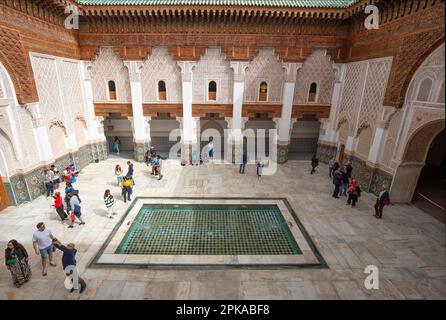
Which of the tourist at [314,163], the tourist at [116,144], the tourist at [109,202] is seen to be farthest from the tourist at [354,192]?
the tourist at [116,144]

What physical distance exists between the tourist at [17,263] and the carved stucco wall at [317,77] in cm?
1069

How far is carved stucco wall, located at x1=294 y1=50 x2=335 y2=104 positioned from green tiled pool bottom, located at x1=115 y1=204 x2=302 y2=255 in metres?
6.02

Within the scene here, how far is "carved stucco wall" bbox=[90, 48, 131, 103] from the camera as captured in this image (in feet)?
34.2

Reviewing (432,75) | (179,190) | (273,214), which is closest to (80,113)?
(179,190)

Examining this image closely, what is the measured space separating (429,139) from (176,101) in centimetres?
932

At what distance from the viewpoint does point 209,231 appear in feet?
20.9

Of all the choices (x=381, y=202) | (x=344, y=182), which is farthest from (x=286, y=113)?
(x=381, y=202)

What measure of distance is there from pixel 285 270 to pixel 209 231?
Answer: 2166 mm

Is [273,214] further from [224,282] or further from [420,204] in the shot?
[420,204]

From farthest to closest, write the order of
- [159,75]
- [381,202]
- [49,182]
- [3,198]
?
[159,75]
[49,182]
[3,198]
[381,202]

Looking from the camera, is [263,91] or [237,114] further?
[237,114]

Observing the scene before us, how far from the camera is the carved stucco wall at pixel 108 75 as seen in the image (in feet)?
34.2

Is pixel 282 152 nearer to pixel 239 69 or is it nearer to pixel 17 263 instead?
pixel 239 69

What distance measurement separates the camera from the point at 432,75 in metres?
6.43
